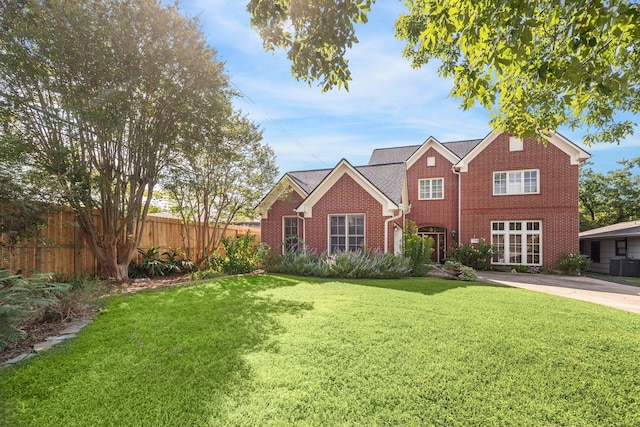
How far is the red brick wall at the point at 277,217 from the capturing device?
1432cm

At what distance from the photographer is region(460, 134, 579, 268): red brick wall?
575 inches

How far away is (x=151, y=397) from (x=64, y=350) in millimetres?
1970

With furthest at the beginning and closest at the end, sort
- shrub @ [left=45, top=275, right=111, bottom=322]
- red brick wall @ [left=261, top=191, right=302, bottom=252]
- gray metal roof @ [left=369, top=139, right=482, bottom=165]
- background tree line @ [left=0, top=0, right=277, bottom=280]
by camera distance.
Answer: gray metal roof @ [left=369, top=139, right=482, bottom=165], red brick wall @ [left=261, top=191, right=302, bottom=252], background tree line @ [left=0, top=0, right=277, bottom=280], shrub @ [left=45, top=275, right=111, bottom=322]

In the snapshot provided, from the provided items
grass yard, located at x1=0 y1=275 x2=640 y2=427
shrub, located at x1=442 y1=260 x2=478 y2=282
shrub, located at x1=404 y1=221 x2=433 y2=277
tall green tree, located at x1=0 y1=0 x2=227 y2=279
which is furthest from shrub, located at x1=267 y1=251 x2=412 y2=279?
tall green tree, located at x1=0 y1=0 x2=227 y2=279

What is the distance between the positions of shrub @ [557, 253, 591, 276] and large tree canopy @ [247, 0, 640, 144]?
1066 cm

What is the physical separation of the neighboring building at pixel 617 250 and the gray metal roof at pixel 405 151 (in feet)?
29.1

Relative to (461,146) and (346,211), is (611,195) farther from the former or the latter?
(346,211)

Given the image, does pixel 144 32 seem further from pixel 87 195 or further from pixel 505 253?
pixel 505 253

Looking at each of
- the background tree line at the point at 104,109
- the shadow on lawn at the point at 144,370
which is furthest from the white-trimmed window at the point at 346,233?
the shadow on lawn at the point at 144,370

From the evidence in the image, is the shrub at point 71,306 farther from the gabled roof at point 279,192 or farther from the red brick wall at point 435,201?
the red brick wall at point 435,201

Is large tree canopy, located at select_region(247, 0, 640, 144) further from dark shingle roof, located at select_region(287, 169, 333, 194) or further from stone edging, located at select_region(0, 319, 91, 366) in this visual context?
dark shingle roof, located at select_region(287, 169, 333, 194)

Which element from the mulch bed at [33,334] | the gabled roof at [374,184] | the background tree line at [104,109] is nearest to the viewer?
the mulch bed at [33,334]

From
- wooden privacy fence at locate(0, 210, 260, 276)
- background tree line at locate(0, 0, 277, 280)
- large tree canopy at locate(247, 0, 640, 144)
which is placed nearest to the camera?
large tree canopy at locate(247, 0, 640, 144)

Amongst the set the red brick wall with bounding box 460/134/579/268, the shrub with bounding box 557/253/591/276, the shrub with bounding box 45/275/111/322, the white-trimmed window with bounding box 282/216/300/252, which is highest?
the red brick wall with bounding box 460/134/579/268
